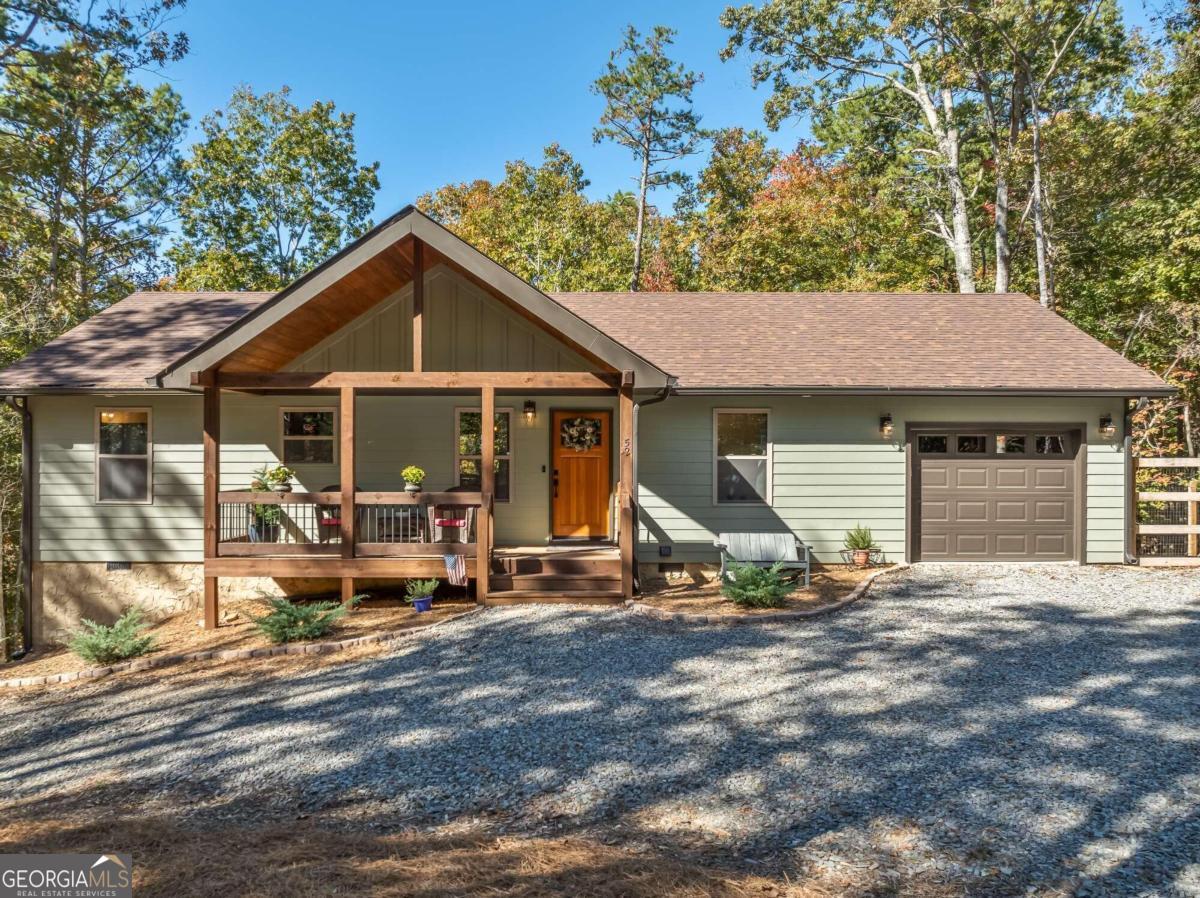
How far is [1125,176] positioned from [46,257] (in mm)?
28428

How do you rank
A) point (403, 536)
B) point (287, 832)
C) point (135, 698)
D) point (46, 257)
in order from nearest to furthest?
1. point (287, 832)
2. point (135, 698)
3. point (403, 536)
4. point (46, 257)

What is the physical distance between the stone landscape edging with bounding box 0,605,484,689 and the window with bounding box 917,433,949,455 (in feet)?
26.1

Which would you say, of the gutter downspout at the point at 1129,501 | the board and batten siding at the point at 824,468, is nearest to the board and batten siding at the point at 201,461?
the board and batten siding at the point at 824,468

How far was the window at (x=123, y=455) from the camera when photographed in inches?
359

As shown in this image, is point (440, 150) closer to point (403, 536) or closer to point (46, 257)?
point (46, 257)

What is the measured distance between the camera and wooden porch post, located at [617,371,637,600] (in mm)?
7742

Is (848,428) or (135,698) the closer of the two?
(135,698)

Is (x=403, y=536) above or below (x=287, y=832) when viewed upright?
above

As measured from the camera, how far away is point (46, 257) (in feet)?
56.3

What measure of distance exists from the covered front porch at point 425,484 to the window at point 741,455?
1.60m

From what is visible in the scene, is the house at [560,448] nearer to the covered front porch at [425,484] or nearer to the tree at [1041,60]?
the covered front porch at [425,484]

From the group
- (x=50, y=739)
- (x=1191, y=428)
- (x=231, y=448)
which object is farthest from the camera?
(x=1191, y=428)

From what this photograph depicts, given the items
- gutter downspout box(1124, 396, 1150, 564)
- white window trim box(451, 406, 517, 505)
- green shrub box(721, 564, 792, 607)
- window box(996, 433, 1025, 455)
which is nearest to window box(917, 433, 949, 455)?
window box(996, 433, 1025, 455)

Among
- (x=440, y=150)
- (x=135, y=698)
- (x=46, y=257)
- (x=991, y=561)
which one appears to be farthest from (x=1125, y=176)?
(x=46, y=257)
